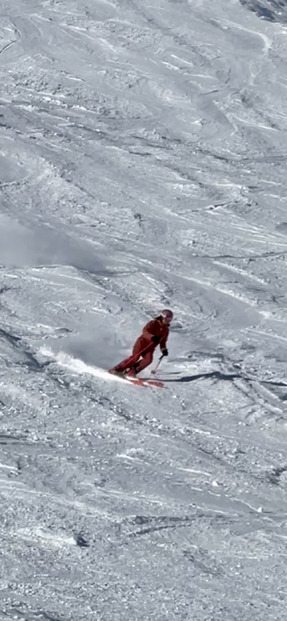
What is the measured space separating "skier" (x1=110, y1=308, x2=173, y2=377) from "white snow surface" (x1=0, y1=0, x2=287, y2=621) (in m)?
0.23

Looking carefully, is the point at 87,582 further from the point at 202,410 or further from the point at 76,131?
the point at 76,131

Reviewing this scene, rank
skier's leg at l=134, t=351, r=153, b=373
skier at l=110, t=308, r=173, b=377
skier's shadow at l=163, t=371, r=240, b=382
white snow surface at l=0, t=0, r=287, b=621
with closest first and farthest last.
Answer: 1. white snow surface at l=0, t=0, r=287, b=621
2. skier at l=110, t=308, r=173, b=377
3. skier's leg at l=134, t=351, r=153, b=373
4. skier's shadow at l=163, t=371, r=240, b=382

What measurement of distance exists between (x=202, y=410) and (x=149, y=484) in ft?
5.56

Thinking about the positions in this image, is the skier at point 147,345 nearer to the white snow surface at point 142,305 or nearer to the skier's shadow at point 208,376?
the white snow surface at point 142,305

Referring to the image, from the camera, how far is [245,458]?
1326 cm

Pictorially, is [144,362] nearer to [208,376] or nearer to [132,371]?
[132,371]

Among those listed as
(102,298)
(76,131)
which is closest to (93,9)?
(76,131)

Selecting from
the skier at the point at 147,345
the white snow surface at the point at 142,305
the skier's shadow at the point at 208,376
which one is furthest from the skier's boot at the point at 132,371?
the skier's shadow at the point at 208,376

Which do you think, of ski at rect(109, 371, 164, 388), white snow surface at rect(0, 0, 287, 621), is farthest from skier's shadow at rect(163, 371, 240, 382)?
ski at rect(109, 371, 164, 388)

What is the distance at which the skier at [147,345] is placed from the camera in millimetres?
14359

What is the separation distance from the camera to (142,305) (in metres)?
16.4

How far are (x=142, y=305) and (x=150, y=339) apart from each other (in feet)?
6.59

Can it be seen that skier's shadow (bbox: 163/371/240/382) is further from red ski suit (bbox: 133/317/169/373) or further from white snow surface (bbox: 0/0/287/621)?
red ski suit (bbox: 133/317/169/373)

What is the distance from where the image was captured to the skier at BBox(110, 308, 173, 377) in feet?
47.1
